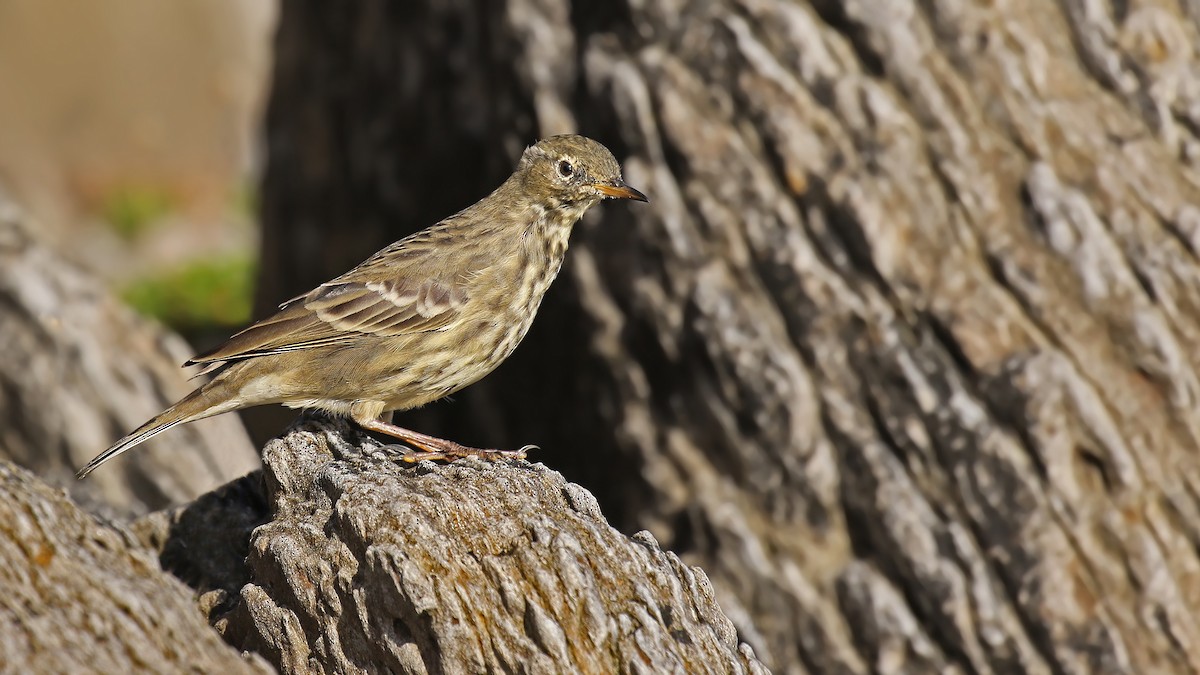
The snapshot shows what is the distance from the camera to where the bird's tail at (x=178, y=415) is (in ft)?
18.8

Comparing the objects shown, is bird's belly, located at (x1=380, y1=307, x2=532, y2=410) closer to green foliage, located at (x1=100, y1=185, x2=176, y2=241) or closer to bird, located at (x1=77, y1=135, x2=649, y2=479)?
bird, located at (x1=77, y1=135, x2=649, y2=479)

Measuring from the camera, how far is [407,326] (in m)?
6.23

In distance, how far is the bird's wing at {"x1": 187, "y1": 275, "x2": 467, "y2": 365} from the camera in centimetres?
617

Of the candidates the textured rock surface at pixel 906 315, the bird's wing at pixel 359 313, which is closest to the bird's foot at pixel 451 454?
the bird's wing at pixel 359 313

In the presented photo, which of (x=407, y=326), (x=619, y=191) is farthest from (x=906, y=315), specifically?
(x=407, y=326)

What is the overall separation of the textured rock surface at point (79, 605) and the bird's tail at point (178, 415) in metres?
1.20

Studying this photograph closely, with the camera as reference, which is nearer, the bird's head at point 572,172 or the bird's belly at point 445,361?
the bird's belly at point 445,361

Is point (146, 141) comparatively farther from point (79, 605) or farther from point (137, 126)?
point (79, 605)

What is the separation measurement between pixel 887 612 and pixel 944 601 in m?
0.32

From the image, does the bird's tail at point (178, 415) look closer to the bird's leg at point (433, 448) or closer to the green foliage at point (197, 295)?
the bird's leg at point (433, 448)

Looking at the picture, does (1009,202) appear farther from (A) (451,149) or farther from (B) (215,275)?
(B) (215,275)

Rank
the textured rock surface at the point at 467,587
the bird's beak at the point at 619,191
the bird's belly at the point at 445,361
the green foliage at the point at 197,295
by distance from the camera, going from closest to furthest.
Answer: the textured rock surface at the point at 467,587
the bird's belly at the point at 445,361
the bird's beak at the point at 619,191
the green foliage at the point at 197,295

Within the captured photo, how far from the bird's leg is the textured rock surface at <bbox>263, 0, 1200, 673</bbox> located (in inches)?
79.6

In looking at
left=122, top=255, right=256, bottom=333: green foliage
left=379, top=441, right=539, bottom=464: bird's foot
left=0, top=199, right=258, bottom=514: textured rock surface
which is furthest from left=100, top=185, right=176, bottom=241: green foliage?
left=379, top=441, right=539, bottom=464: bird's foot
